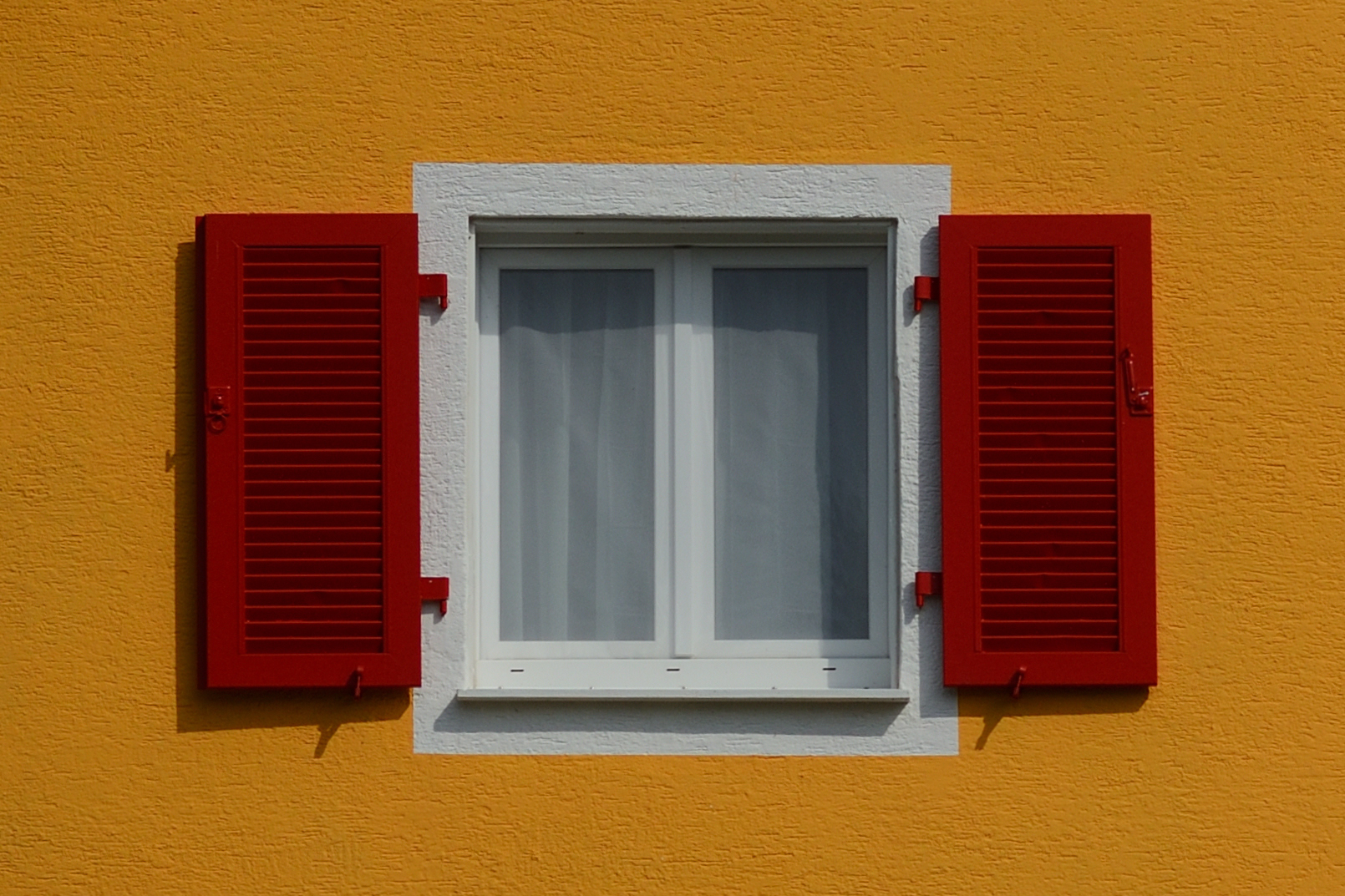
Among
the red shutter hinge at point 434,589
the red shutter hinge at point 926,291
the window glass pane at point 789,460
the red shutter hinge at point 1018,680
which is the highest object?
the red shutter hinge at point 926,291

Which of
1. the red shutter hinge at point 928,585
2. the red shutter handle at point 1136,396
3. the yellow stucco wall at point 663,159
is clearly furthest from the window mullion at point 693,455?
the red shutter handle at point 1136,396

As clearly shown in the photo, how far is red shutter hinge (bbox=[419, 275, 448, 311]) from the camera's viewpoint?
4020 mm

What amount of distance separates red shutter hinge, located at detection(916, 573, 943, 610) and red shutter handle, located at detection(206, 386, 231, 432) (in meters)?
1.86

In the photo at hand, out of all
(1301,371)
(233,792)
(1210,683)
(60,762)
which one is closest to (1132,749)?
(1210,683)

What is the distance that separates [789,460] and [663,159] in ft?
2.91

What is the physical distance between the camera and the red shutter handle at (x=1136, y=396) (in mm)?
3963

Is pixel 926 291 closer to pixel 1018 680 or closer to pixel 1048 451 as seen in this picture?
pixel 1048 451

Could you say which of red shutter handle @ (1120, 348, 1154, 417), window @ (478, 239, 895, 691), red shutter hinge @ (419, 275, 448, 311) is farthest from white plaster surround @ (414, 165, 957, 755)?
red shutter handle @ (1120, 348, 1154, 417)

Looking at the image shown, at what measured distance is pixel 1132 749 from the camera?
400 cm

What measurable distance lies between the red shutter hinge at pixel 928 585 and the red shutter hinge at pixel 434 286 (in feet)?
4.76

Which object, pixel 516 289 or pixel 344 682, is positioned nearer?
pixel 344 682

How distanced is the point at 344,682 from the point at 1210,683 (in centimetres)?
227

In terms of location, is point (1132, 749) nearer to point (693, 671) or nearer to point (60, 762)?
point (693, 671)

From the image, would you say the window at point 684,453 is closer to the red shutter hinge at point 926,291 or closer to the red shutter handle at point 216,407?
the red shutter hinge at point 926,291
